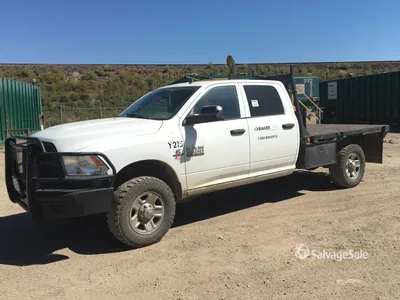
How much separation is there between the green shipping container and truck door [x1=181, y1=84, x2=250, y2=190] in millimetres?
12542

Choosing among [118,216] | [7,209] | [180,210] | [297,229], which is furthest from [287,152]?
[7,209]

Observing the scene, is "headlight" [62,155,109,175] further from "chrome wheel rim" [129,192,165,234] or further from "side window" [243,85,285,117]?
"side window" [243,85,285,117]

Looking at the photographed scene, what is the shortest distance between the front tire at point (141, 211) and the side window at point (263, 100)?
1966 millimetres

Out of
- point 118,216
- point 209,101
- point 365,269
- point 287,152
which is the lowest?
point 365,269

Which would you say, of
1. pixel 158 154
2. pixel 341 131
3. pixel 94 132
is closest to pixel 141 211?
pixel 158 154

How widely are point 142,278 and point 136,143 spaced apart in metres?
1.54

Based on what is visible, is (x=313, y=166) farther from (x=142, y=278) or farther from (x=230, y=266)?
(x=142, y=278)

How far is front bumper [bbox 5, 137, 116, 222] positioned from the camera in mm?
4340

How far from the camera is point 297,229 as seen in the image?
5473mm

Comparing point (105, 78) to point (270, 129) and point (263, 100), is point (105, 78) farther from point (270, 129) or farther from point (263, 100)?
point (270, 129)

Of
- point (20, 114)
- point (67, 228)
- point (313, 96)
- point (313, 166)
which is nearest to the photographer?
point (67, 228)

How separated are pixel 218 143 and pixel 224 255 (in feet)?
5.14

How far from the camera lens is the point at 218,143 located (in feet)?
18.1

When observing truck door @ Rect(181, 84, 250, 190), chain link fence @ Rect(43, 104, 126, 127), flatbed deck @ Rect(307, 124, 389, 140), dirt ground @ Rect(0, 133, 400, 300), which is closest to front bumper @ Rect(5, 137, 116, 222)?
dirt ground @ Rect(0, 133, 400, 300)
